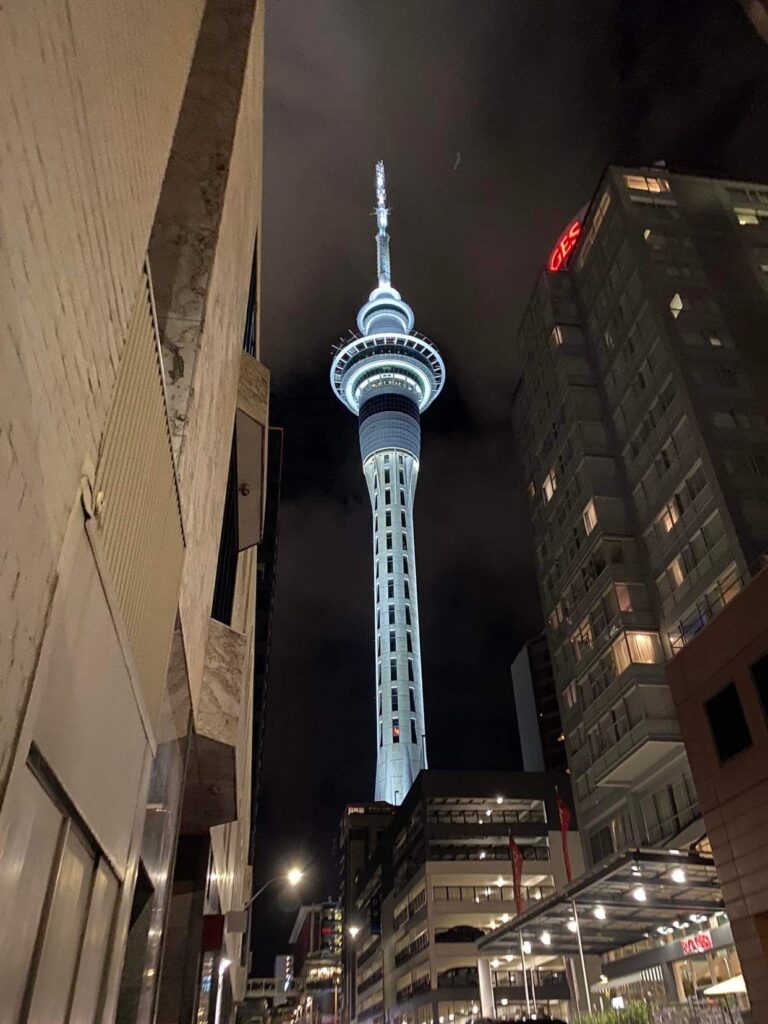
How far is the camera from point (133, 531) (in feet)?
17.2

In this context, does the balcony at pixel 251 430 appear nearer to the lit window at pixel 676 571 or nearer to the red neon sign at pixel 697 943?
the red neon sign at pixel 697 943

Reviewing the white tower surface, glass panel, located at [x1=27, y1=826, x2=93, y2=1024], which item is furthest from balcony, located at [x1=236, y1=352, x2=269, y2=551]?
the white tower surface

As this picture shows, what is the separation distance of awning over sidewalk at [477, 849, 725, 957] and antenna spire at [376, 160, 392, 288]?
149m

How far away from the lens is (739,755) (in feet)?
70.0

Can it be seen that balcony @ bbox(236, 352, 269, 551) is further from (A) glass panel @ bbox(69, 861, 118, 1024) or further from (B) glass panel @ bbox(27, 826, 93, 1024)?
(B) glass panel @ bbox(27, 826, 93, 1024)

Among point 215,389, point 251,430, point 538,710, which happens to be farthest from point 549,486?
point 538,710

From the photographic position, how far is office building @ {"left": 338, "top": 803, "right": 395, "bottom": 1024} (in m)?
110

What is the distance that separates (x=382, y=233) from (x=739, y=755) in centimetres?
17456

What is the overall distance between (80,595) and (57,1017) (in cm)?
237

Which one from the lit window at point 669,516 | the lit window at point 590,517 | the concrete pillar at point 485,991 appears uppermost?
the lit window at point 590,517

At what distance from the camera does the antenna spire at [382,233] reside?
555ft

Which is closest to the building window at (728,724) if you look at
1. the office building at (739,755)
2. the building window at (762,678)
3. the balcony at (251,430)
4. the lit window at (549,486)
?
the office building at (739,755)

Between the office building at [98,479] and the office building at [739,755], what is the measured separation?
696 inches

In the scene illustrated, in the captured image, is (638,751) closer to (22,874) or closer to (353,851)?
(22,874)
